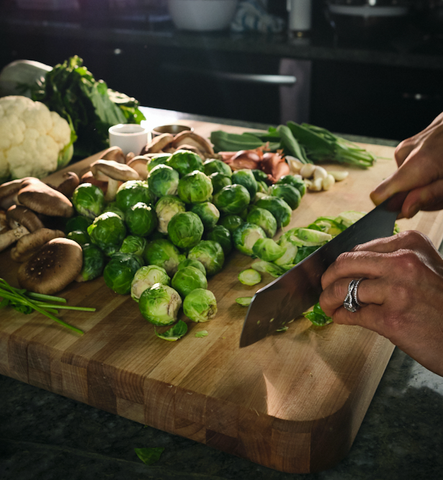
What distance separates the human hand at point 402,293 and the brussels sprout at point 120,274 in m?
0.58

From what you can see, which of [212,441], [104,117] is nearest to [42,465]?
[212,441]

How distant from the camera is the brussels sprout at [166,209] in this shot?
5.09 ft

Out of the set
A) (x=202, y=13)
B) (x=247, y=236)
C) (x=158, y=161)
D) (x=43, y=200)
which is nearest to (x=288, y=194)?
(x=247, y=236)

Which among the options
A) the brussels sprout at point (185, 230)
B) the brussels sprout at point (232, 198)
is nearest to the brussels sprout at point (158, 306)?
the brussels sprout at point (185, 230)

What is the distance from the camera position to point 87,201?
5.44 feet

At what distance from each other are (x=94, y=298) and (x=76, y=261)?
12cm

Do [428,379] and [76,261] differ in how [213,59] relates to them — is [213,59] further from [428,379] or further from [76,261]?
[428,379]

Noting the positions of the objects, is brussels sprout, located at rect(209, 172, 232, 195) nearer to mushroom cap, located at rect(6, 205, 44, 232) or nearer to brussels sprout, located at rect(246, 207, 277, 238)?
brussels sprout, located at rect(246, 207, 277, 238)

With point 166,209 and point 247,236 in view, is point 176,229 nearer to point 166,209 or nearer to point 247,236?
point 166,209

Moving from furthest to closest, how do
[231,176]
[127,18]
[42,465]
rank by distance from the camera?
[127,18]
[231,176]
[42,465]

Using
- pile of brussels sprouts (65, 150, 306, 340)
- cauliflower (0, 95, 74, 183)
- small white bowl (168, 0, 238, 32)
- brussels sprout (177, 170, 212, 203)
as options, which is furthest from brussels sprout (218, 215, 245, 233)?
small white bowl (168, 0, 238, 32)

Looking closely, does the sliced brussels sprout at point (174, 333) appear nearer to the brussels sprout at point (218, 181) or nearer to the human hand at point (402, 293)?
the human hand at point (402, 293)

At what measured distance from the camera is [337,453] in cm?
100

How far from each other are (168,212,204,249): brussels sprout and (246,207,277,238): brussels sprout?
214 mm
